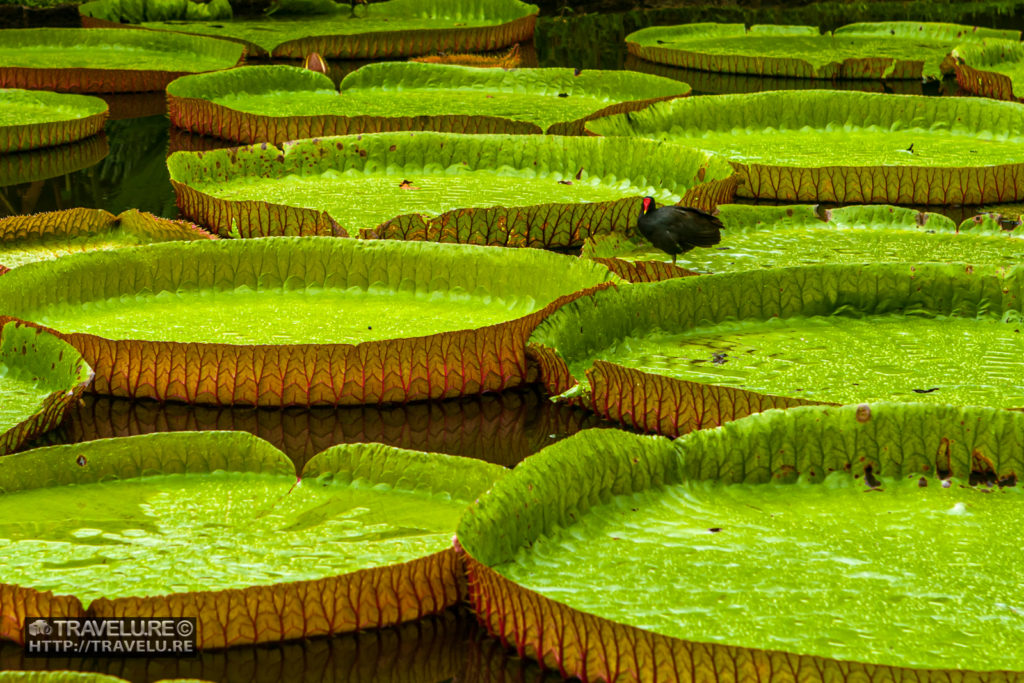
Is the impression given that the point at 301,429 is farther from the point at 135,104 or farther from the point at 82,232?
the point at 135,104

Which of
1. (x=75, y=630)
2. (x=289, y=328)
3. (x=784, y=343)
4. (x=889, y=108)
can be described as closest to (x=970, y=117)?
(x=889, y=108)

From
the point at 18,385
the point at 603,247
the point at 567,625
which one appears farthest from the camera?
the point at 603,247

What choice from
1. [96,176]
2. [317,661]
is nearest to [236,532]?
[317,661]

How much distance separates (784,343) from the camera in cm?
311

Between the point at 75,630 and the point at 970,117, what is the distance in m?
4.63

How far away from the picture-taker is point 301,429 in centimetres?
271

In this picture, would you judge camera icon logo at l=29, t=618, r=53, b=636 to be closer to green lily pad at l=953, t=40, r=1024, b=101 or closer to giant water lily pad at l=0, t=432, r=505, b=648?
giant water lily pad at l=0, t=432, r=505, b=648

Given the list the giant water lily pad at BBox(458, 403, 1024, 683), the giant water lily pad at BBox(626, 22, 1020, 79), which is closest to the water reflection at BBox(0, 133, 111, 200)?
the giant water lily pad at BBox(458, 403, 1024, 683)

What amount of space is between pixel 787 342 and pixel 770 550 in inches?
42.2

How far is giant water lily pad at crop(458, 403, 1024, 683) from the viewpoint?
1771mm

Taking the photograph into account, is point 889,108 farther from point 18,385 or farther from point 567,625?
point 567,625

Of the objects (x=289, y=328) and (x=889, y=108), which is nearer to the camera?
(x=289, y=328)

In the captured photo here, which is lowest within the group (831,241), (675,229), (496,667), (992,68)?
(496,667)

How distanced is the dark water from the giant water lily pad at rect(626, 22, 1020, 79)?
9.80ft
